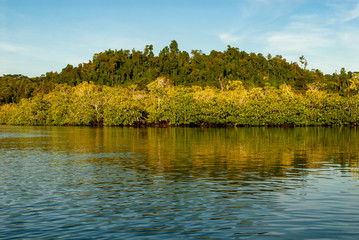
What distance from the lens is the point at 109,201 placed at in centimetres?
1669

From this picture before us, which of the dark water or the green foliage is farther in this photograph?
the green foliage

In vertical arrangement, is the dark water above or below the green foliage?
below

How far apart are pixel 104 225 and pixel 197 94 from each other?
4297 inches

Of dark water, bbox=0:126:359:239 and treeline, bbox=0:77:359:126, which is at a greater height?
treeline, bbox=0:77:359:126

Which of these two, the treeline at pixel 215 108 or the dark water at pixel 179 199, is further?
the treeline at pixel 215 108

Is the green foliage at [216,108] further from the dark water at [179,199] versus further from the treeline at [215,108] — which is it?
the dark water at [179,199]

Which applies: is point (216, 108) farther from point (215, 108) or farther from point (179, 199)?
point (179, 199)

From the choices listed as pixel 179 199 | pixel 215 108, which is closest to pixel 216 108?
pixel 215 108

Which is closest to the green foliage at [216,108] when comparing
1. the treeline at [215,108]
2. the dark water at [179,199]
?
the treeline at [215,108]

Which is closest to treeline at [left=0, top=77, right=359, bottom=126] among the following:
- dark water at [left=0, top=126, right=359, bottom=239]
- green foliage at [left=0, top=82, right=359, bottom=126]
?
green foliage at [left=0, top=82, right=359, bottom=126]

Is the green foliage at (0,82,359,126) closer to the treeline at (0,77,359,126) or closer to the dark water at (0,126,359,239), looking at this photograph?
the treeline at (0,77,359,126)

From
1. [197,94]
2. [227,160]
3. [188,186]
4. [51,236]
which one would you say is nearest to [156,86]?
[197,94]

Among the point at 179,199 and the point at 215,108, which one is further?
the point at 215,108

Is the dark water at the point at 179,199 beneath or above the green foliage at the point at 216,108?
beneath
